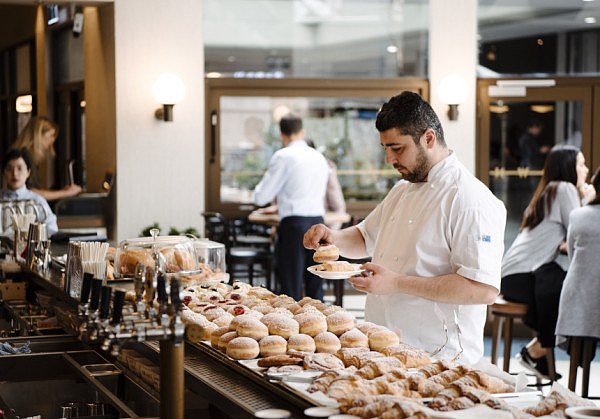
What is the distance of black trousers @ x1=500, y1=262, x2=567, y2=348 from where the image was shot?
6.89m

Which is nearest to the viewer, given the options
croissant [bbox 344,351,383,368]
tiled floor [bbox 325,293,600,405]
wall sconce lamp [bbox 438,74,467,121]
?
croissant [bbox 344,351,383,368]

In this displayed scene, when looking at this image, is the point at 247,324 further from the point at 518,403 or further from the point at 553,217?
the point at 553,217

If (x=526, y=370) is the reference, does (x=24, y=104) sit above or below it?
above

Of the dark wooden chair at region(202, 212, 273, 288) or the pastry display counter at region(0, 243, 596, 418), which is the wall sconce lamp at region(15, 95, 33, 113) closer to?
the dark wooden chair at region(202, 212, 273, 288)

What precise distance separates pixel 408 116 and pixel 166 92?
17.0ft

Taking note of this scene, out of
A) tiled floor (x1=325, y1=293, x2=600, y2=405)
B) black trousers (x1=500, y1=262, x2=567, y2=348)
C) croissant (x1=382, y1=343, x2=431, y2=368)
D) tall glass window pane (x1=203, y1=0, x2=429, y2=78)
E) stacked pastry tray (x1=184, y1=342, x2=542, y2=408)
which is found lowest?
tiled floor (x1=325, y1=293, x2=600, y2=405)

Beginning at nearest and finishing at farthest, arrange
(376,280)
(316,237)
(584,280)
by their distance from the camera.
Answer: (376,280) < (316,237) < (584,280)

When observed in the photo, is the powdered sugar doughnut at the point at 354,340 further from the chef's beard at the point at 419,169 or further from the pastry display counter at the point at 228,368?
the chef's beard at the point at 419,169

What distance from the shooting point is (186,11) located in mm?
9008

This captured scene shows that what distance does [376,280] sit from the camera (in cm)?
372

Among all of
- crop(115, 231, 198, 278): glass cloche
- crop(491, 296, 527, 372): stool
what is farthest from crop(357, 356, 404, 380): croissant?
crop(491, 296, 527, 372): stool

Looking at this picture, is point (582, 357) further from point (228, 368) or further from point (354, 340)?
point (228, 368)

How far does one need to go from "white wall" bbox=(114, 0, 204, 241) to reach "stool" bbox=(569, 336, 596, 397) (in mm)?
3884

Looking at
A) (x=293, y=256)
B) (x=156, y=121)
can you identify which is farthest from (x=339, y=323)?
(x=156, y=121)
